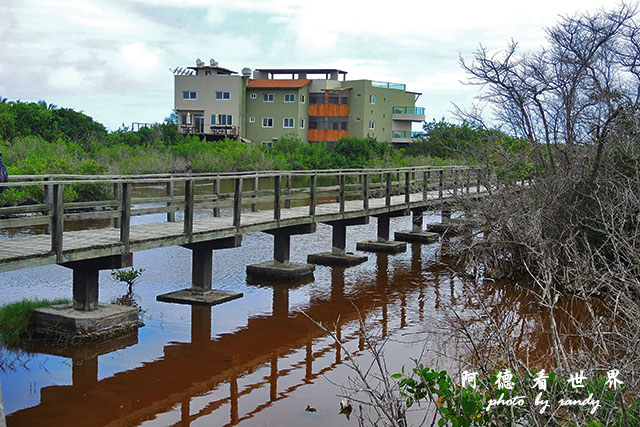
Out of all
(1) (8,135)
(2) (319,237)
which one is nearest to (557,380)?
(2) (319,237)

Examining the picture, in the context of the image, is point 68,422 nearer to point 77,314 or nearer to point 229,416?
point 229,416

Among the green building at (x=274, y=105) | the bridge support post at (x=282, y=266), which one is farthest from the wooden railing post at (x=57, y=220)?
the green building at (x=274, y=105)

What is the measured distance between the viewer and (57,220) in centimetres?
1008

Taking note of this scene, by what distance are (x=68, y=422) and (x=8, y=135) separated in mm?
43220

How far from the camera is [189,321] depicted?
41.1ft

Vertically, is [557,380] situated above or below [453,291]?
above

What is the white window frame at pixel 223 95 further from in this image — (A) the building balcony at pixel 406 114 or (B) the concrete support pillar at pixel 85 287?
(B) the concrete support pillar at pixel 85 287

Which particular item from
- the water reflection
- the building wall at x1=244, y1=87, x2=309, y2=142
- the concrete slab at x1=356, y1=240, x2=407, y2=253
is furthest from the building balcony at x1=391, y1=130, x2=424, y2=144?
the water reflection

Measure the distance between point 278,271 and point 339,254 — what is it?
278 cm

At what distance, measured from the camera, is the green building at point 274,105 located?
202 ft

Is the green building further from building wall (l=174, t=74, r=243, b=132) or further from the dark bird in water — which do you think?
the dark bird in water

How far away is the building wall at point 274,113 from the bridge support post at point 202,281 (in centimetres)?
4820

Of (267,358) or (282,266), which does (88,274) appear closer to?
(267,358)

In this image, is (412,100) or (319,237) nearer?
(319,237)
